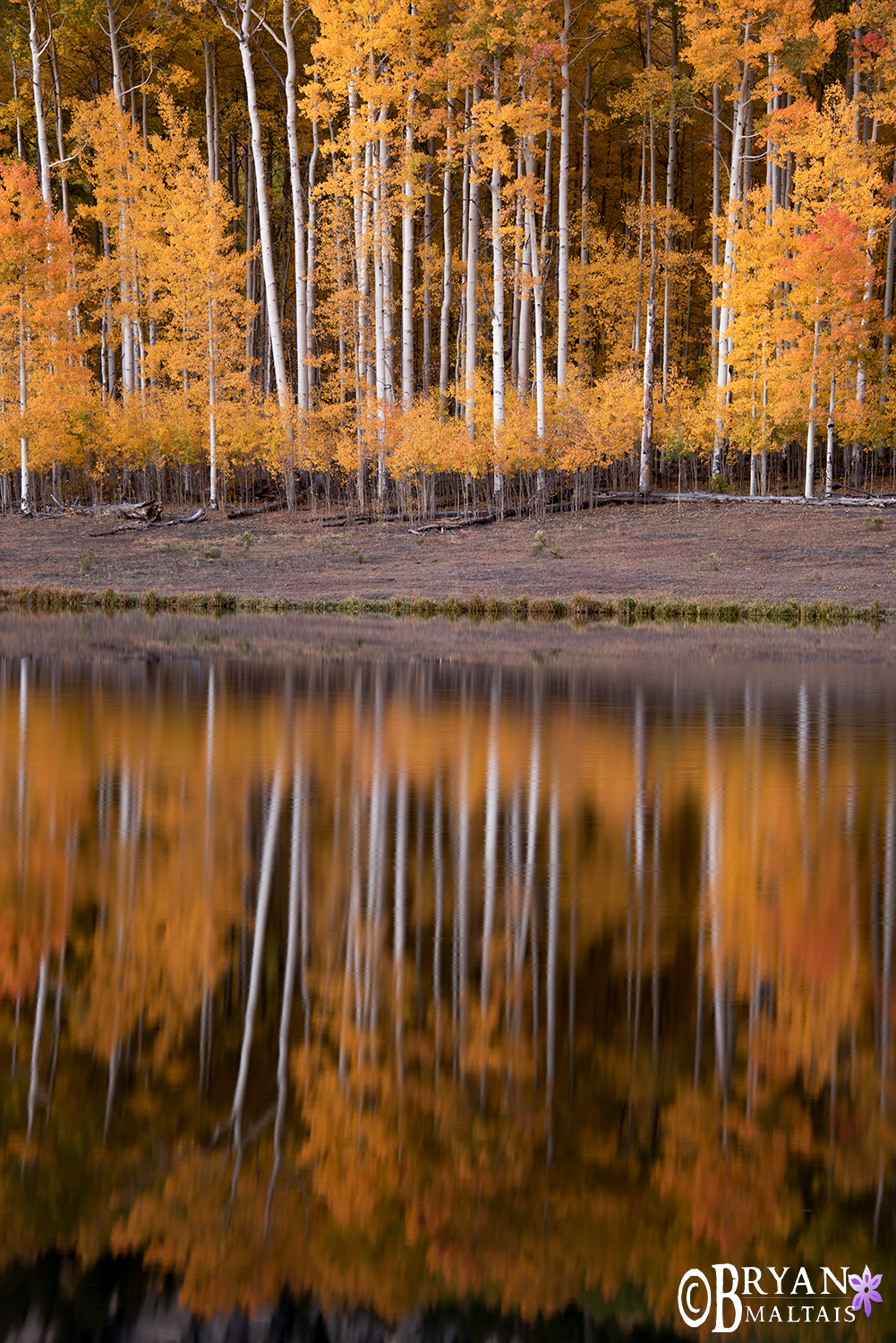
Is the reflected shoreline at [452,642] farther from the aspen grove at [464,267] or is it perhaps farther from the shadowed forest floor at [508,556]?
the aspen grove at [464,267]

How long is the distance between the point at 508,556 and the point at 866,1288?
97.7 feet

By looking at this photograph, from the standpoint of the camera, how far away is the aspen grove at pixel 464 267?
3678 centimetres

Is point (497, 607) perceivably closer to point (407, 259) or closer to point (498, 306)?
point (498, 306)

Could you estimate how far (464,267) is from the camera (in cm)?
4678

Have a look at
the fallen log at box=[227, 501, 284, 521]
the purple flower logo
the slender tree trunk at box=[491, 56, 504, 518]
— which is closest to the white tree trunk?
the fallen log at box=[227, 501, 284, 521]

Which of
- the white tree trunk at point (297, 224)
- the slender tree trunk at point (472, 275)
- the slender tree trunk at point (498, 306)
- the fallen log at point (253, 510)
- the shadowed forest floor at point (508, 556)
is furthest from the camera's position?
the fallen log at point (253, 510)

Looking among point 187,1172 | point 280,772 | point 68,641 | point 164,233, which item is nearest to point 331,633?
point 68,641

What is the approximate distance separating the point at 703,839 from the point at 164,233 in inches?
1770

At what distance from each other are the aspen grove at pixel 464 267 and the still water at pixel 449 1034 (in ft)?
94.8

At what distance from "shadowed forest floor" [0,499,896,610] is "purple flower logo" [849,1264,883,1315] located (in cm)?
2400

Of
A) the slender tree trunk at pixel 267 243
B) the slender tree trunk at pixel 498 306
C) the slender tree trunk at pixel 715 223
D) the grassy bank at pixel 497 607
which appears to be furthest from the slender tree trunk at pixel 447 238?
the grassy bank at pixel 497 607

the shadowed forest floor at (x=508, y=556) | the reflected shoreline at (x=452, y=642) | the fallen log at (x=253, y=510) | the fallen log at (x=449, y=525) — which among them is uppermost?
the fallen log at (x=253, y=510)

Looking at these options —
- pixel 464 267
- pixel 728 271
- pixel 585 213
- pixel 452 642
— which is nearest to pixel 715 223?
pixel 728 271

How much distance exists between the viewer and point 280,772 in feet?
35.5
